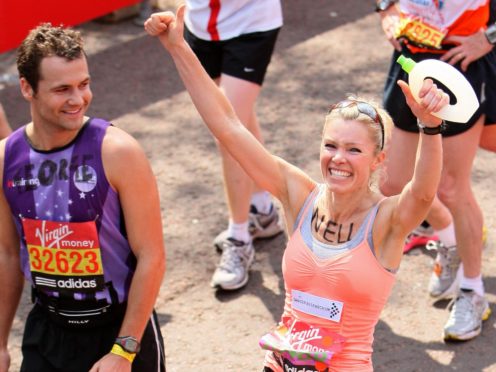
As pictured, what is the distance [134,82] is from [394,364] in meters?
4.02

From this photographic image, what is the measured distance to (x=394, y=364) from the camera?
186 inches

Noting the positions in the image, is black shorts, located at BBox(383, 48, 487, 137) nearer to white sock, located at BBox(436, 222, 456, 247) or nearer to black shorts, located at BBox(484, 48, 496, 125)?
black shorts, located at BBox(484, 48, 496, 125)

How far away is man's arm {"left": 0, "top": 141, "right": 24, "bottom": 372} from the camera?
3859mm

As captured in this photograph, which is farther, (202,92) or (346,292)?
(202,92)

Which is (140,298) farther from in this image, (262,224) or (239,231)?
(262,224)

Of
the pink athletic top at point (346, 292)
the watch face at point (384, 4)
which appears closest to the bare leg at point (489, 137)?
the watch face at point (384, 4)

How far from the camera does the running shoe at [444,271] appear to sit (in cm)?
517

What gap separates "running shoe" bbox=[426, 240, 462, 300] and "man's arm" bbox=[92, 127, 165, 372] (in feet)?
6.41

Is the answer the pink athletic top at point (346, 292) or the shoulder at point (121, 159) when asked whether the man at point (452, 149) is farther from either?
the shoulder at point (121, 159)

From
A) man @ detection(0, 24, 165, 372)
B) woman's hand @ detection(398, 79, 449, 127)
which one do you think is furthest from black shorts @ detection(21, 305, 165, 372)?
woman's hand @ detection(398, 79, 449, 127)

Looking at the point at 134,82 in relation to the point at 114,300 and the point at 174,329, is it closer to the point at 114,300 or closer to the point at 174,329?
the point at 174,329

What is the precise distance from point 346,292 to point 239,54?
221cm

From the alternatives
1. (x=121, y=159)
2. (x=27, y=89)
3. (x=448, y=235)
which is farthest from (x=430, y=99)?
(x=448, y=235)

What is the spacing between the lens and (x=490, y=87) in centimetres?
478
